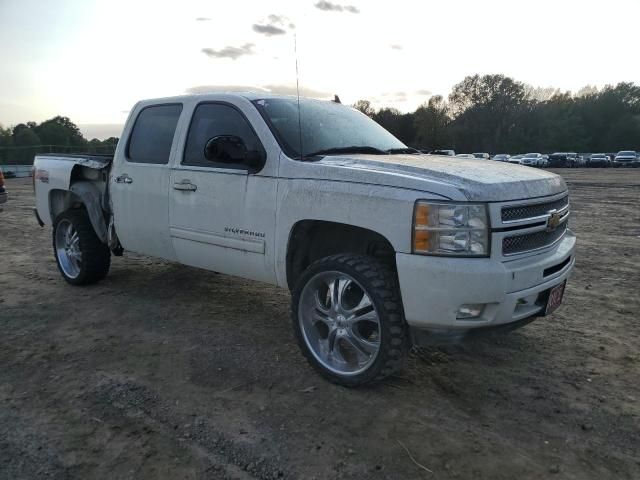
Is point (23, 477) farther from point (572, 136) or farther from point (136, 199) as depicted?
point (572, 136)

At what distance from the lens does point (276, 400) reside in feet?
10.3

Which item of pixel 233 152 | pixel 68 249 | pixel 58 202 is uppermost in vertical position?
pixel 233 152

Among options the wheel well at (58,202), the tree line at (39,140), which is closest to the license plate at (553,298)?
the wheel well at (58,202)

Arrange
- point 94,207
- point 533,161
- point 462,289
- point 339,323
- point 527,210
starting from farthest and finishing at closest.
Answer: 1. point 533,161
2. point 94,207
3. point 339,323
4. point 527,210
5. point 462,289

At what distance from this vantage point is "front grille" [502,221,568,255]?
2.94 m

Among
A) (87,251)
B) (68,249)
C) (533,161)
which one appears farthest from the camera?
(533,161)

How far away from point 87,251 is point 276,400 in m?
3.25

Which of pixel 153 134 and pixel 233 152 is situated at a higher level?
pixel 153 134

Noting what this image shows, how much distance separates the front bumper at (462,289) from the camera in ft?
9.12

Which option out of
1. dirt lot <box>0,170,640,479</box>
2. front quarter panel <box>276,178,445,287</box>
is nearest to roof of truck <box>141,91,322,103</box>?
front quarter panel <box>276,178,445,287</box>

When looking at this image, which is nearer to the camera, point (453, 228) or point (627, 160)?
point (453, 228)

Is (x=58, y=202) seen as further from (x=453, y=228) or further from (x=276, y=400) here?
(x=453, y=228)

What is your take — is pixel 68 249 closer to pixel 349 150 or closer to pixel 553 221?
pixel 349 150

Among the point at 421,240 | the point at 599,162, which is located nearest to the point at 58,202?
the point at 421,240
